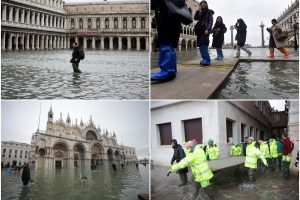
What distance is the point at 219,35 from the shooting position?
7.23 metres

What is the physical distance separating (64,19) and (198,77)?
105ft

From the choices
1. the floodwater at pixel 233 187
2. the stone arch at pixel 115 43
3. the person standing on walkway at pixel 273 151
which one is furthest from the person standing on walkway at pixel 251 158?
the stone arch at pixel 115 43

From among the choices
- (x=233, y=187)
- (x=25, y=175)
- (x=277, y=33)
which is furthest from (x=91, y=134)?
(x=277, y=33)

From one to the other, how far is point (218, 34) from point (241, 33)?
0.87 m

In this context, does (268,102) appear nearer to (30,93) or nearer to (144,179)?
(144,179)

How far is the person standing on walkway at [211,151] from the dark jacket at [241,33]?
3484 mm

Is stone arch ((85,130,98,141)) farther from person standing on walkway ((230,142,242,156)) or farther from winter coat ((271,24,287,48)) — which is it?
winter coat ((271,24,287,48))

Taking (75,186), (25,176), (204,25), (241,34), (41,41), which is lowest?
(75,186)

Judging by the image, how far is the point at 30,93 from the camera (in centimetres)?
553

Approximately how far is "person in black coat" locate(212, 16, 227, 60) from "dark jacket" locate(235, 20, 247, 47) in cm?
55

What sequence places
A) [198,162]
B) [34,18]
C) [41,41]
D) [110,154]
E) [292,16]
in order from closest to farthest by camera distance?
[198,162]
[110,154]
[292,16]
[34,18]
[41,41]

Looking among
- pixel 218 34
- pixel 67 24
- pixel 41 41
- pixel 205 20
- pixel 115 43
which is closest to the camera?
pixel 205 20

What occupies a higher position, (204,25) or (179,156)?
(204,25)

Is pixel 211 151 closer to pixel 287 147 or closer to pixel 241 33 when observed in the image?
pixel 287 147
